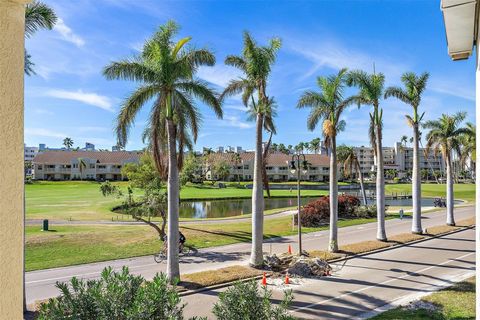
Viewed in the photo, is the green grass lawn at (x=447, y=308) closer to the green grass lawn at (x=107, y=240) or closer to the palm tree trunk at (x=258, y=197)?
the palm tree trunk at (x=258, y=197)

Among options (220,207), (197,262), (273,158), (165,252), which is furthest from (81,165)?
(197,262)

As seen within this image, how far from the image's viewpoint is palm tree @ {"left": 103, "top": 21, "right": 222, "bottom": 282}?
16719 millimetres

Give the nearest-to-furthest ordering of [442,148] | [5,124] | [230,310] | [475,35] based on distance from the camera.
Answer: [5,124] < [475,35] < [230,310] < [442,148]

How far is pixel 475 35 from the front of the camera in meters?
3.60

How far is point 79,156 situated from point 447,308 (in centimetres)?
11991

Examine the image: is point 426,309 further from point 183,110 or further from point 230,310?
point 183,110

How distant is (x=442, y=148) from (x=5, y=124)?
127 feet

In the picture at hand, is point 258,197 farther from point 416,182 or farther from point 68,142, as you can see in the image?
point 68,142

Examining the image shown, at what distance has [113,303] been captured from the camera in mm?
4969

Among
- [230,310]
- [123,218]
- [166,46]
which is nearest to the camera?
[230,310]

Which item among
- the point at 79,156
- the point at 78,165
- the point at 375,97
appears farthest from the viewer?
the point at 79,156

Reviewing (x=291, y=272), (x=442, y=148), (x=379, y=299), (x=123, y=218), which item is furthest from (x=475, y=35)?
(x=123, y=218)

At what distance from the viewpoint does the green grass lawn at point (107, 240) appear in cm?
2334

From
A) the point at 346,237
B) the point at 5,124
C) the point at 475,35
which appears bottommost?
the point at 346,237
